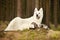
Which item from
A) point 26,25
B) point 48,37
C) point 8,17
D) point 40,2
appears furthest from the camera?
point 8,17

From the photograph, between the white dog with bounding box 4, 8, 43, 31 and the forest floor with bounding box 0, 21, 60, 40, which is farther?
the white dog with bounding box 4, 8, 43, 31

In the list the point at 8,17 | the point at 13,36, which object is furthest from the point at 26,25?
the point at 8,17

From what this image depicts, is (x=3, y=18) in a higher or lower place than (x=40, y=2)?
lower

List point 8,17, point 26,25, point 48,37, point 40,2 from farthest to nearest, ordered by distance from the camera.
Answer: point 8,17 → point 40,2 → point 26,25 → point 48,37

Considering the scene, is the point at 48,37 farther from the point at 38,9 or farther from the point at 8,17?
the point at 8,17

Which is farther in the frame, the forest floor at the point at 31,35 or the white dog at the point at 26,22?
the white dog at the point at 26,22

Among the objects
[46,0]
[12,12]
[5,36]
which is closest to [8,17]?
[12,12]

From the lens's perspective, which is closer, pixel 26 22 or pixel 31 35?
pixel 31 35

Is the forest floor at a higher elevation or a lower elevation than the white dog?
lower

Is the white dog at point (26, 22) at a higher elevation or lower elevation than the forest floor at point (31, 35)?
higher

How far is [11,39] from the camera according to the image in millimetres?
8633

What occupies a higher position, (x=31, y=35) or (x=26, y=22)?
(x=26, y=22)

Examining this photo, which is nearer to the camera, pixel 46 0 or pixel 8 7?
pixel 46 0

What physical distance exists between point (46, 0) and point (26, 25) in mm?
1984
